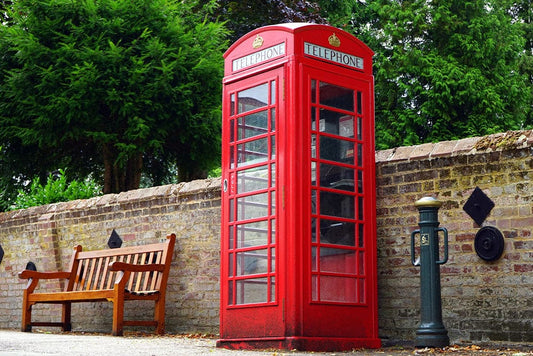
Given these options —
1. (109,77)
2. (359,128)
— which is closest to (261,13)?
(109,77)

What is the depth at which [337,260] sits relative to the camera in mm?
6539

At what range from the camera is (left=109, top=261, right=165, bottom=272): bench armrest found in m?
8.08

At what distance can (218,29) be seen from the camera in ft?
48.4

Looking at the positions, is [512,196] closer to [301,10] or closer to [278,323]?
[278,323]

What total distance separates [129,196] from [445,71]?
14490 millimetres

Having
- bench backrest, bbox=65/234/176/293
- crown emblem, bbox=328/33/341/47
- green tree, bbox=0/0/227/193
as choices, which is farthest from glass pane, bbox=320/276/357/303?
green tree, bbox=0/0/227/193

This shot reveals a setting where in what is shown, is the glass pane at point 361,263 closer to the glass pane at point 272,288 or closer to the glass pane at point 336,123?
the glass pane at point 272,288

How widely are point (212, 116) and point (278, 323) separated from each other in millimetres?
8108

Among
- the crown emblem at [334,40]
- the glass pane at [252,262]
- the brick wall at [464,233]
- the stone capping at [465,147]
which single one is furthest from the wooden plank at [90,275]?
the crown emblem at [334,40]

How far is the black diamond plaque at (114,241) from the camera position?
383 inches

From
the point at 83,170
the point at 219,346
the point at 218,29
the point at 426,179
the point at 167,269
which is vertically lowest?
the point at 219,346

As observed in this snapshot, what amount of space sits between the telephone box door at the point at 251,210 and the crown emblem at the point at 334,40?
55cm

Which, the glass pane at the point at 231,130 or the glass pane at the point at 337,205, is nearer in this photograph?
the glass pane at the point at 337,205

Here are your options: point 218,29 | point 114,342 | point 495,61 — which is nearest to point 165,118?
point 218,29
